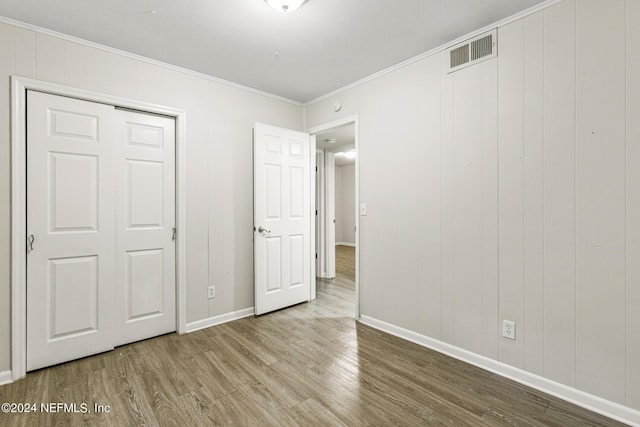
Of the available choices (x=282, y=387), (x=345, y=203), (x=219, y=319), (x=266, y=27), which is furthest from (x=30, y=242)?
(x=345, y=203)

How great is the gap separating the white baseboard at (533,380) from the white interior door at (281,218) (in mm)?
1321

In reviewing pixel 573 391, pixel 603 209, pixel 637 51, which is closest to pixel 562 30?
pixel 637 51

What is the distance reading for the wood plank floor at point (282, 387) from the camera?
1.71 meters

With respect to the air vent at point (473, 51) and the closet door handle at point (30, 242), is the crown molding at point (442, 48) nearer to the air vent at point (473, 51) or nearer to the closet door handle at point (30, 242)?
the air vent at point (473, 51)

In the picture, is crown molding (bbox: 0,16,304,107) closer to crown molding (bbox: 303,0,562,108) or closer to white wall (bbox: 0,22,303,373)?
white wall (bbox: 0,22,303,373)

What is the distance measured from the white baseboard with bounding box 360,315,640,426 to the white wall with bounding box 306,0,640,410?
0.04m

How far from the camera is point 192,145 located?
2.94m

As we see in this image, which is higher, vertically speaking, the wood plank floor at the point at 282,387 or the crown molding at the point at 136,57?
the crown molding at the point at 136,57

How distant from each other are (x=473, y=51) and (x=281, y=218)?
2.41 meters

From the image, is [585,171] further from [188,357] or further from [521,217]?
[188,357]

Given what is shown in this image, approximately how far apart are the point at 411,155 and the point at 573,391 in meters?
1.98

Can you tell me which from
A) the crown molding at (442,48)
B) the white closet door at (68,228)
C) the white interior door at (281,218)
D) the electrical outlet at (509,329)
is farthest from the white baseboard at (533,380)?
the white closet door at (68,228)

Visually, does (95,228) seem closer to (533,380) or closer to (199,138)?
(199,138)

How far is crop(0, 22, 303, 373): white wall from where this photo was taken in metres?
2.09
